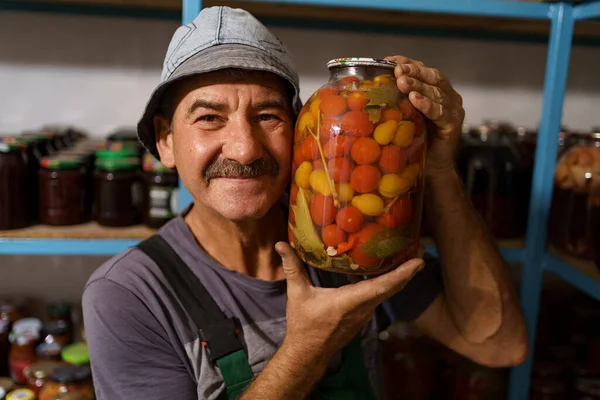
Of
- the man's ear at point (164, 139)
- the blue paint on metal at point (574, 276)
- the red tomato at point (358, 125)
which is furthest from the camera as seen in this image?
the blue paint on metal at point (574, 276)

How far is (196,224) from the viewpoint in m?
1.02

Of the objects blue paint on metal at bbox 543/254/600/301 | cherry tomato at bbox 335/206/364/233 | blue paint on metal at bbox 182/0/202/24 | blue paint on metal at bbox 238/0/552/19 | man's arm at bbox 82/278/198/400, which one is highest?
blue paint on metal at bbox 238/0/552/19

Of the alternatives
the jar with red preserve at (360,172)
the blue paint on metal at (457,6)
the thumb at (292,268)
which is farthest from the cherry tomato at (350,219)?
the blue paint on metal at (457,6)

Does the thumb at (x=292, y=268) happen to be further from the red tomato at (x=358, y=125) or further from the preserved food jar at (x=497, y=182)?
the preserved food jar at (x=497, y=182)

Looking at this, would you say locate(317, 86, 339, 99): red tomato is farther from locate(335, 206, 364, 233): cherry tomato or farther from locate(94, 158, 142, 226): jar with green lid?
locate(94, 158, 142, 226): jar with green lid

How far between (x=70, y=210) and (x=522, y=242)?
1087 mm

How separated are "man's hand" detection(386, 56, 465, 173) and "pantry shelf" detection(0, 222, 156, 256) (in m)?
0.69

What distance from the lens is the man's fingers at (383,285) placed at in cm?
73

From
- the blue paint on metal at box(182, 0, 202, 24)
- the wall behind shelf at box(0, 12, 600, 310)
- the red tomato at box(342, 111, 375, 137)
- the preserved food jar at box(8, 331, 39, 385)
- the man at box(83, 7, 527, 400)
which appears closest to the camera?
the red tomato at box(342, 111, 375, 137)

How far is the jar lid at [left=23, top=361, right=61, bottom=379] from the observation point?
119 centimetres

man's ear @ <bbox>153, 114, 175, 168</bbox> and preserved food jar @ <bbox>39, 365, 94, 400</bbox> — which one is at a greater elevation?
man's ear @ <bbox>153, 114, 175, 168</bbox>

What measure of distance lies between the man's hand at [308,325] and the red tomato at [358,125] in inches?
7.5

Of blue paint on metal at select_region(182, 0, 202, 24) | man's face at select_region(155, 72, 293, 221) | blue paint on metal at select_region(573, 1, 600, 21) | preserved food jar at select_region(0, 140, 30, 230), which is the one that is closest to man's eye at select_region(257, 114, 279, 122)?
man's face at select_region(155, 72, 293, 221)

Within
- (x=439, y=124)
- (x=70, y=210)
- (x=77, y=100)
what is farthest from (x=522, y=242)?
(x=77, y=100)
